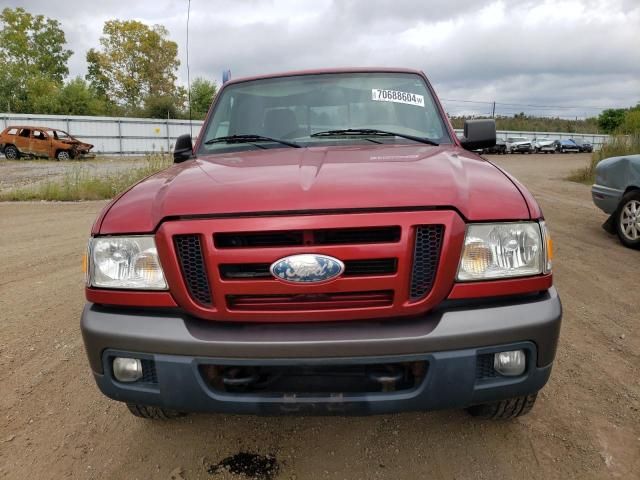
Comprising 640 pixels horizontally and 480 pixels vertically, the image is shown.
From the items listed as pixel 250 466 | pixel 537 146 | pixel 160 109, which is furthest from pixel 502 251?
pixel 160 109

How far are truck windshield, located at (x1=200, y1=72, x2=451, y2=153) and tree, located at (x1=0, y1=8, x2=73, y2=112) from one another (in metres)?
46.6

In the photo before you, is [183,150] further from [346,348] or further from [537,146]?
[537,146]

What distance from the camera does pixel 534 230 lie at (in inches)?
68.9

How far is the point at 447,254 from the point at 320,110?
5.22 feet

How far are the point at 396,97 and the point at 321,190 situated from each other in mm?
1529

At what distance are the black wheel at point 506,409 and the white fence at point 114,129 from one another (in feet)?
87.2

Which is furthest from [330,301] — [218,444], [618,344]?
[618,344]

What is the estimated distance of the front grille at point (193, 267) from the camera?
1.66m

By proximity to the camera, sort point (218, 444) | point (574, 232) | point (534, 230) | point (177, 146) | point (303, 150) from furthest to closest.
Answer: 1. point (574, 232)
2. point (177, 146)
3. point (303, 150)
4. point (218, 444)
5. point (534, 230)

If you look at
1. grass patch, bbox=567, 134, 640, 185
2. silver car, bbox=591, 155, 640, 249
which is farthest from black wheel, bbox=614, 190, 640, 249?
grass patch, bbox=567, 134, 640, 185

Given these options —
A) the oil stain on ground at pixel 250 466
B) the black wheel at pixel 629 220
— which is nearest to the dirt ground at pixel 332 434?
the oil stain on ground at pixel 250 466

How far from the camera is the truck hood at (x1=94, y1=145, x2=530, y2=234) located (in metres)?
1.65

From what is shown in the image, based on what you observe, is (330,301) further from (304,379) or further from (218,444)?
(218,444)

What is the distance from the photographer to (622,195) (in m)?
5.95
